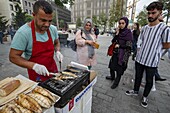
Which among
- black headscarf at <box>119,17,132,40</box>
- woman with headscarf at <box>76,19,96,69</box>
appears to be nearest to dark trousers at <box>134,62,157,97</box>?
black headscarf at <box>119,17,132,40</box>

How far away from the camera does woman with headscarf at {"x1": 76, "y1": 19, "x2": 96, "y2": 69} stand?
243cm

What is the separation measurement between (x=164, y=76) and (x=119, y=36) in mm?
2270

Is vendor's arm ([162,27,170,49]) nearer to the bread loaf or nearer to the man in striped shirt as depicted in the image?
the man in striped shirt

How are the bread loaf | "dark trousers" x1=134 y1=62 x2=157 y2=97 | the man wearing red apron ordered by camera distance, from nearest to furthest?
Result: the bread loaf < the man wearing red apron < "dark trousers" x1=134 y1=62 x2=157 y2=97

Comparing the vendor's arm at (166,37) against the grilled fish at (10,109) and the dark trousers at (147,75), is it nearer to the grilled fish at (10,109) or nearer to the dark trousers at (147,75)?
the dark trousers at (147,75)

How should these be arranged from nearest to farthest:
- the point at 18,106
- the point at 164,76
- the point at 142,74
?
the point at 18,106 → the point at 142,74 → the point at 164,76

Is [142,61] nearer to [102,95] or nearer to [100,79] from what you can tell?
[102,95]

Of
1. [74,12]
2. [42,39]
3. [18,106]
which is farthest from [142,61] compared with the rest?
[74,12]

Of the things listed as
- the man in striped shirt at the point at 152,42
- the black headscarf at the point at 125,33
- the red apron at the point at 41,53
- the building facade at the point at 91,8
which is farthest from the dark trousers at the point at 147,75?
the building facade at the point at 91,8

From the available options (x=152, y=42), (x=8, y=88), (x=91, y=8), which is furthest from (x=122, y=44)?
(x=91, y=8)

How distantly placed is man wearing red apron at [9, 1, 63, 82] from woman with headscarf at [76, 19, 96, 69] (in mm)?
1183

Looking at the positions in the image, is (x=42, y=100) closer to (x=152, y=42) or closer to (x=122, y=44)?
(x=152, y=42)

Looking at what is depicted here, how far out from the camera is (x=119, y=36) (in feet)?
7.72

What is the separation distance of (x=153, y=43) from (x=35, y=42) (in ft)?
5.81
